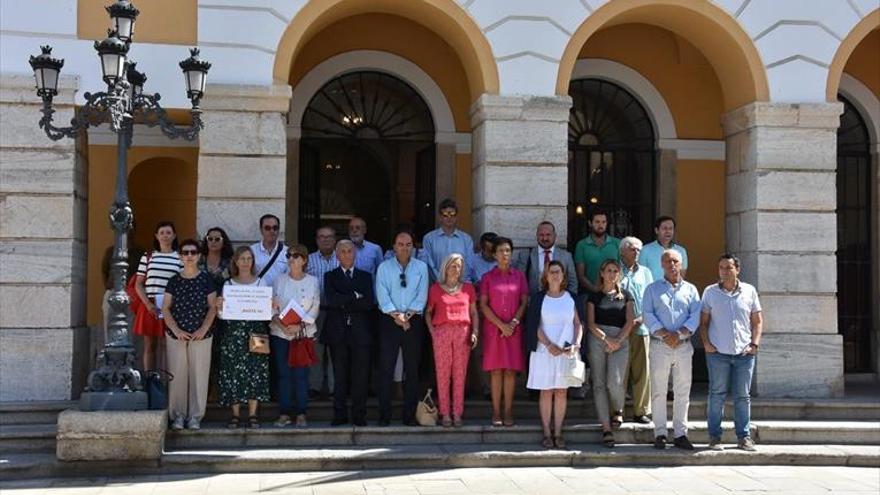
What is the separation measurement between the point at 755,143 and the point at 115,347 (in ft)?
24.7

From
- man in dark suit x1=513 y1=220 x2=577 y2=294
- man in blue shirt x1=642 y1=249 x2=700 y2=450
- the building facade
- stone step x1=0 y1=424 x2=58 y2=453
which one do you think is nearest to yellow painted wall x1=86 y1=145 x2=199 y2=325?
the building facade

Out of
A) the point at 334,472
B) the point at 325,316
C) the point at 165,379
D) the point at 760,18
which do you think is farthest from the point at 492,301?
the point at 760,18

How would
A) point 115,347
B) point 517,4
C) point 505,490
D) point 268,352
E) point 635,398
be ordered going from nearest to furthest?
point 505,490 → point 115,347 → point 268,352 → point 635,398 → point 517,4

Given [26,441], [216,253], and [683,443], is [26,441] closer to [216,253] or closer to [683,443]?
[216,253]

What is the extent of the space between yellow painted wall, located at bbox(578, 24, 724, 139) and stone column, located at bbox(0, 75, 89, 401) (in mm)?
7212

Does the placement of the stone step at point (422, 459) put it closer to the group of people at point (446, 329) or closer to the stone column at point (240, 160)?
the group of people at point (446, 329)

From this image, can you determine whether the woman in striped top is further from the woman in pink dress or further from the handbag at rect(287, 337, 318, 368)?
the woman in pink dress

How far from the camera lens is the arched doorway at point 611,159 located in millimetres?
14602

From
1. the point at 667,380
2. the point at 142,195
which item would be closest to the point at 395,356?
the point at 667,380

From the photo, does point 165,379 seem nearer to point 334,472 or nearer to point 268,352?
point 268,352

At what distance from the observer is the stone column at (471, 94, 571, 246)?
1180 cm

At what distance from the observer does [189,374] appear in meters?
10.1

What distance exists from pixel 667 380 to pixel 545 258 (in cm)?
189

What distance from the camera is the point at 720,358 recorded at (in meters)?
10.2
